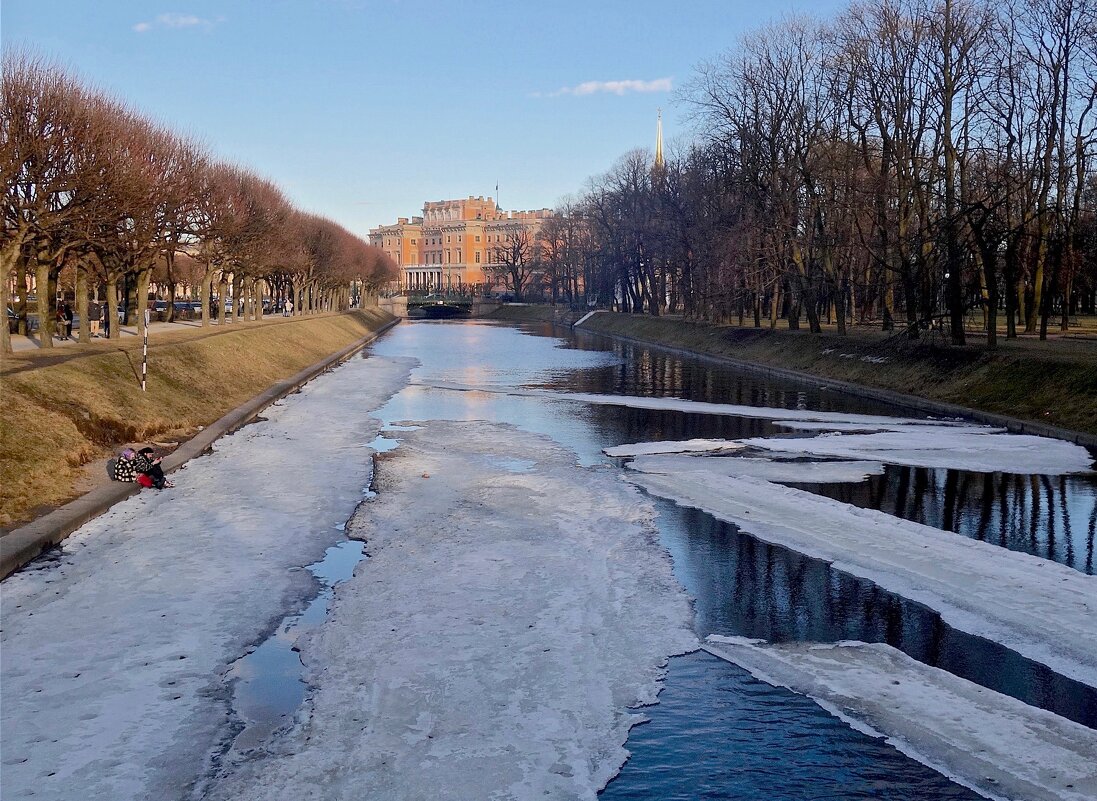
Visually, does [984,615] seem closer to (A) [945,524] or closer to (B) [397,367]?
(A) [945,524]

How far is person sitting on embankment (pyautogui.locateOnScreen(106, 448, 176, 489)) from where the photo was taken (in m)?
15.9

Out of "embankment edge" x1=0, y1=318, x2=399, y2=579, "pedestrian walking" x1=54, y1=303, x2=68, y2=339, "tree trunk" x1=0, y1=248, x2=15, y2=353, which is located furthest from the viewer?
"pedestrian walking" x1=54, y1=303, x2=68, y2=339

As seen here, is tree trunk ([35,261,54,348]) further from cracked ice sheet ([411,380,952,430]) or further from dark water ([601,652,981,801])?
dark water ([601,652,981,801])

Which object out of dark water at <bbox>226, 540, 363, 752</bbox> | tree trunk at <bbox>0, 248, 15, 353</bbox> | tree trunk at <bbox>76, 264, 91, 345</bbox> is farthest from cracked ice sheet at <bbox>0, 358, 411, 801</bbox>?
tree trunk at <bbox>76, 264, 91, 345</bbox>

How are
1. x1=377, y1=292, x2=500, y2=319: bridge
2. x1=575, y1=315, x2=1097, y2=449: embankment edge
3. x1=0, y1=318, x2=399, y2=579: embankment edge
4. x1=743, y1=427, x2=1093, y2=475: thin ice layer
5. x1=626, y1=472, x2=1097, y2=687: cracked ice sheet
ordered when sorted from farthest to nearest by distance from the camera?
x1=377, y1=292, x2=500, y2=319: bridge → x1=575, y1=315, x2=1097, y2=449: embankment edge → x1=743, y1=427, x2=1093, y2=475: thin ice layer → x1=0, y1=318, x2=399, y2=579: embankment edge → x1=626, y1=472, x2=1097, y2=687: cracked ice sheet

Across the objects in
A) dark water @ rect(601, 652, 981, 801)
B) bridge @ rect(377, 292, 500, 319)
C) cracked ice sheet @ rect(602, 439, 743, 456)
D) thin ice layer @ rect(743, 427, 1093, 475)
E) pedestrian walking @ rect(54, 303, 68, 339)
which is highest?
bridge @ rect(377, 292, 500, 319)

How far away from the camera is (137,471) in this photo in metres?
15.9

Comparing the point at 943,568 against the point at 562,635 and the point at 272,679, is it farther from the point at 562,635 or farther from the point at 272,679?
the point at 272,679

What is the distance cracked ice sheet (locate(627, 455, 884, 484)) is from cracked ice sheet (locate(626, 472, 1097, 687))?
4.28ft

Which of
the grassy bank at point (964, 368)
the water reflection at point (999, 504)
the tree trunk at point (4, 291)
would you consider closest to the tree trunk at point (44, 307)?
the tree trunk at point (4, 291)

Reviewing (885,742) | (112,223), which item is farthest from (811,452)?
(112,223)

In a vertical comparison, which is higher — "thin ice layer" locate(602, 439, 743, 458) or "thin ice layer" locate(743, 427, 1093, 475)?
"thin ice layer" locate(602, 439, 743, 458)

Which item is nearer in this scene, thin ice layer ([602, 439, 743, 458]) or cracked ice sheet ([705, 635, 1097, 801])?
cracked ice sheet ([705, 635, 1097, 801])

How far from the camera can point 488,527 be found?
13.8m
